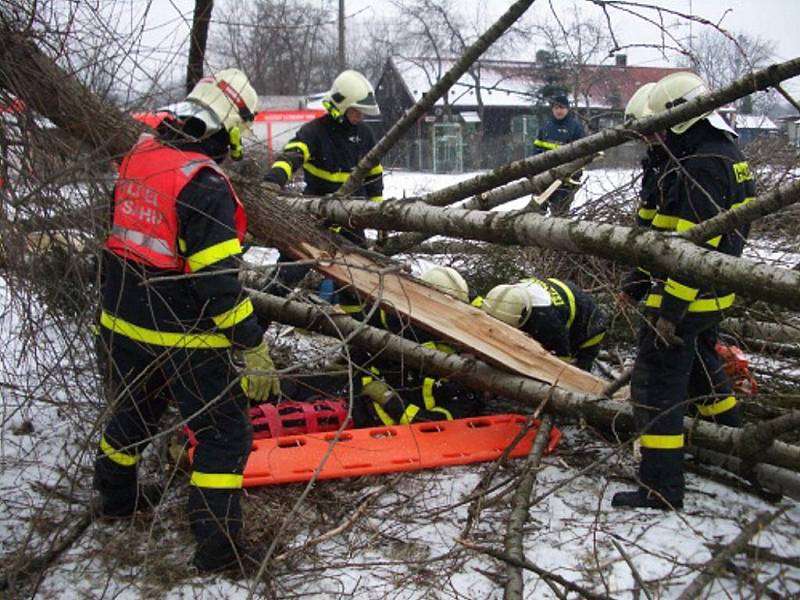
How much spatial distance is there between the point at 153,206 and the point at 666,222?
225cm

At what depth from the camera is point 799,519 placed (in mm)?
3471

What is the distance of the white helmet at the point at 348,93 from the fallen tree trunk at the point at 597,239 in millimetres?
1830

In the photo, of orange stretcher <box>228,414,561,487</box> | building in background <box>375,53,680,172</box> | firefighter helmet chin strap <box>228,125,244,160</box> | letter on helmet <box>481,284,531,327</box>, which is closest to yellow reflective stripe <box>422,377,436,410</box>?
orange stretcher <box>228,414,561,487</box>

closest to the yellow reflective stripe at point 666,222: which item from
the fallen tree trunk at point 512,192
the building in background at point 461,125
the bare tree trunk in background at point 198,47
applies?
the fallen tree trunk at point 512,192

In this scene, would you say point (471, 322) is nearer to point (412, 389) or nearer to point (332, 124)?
point (412, 389)

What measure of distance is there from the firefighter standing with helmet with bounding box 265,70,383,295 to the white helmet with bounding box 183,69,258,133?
233cm

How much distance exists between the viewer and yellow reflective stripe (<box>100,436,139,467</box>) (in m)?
3.22

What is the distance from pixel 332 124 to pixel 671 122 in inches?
123

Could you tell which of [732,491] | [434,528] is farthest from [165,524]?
[732,491]

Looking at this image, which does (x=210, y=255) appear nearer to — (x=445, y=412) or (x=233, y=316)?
(x=233, y=316)

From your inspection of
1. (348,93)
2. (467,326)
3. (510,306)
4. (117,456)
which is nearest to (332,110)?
(348,93)

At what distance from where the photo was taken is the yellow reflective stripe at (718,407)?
3.85 m

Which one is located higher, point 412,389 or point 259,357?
point 259,357

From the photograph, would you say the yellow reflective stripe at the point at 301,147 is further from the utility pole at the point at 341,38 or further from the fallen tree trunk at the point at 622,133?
the fallen tree trunk at the point at 622,133
